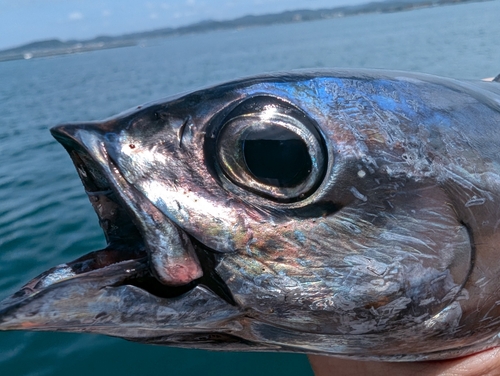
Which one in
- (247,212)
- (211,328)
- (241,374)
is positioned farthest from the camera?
(241,374)

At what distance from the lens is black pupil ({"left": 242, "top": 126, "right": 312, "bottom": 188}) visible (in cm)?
137

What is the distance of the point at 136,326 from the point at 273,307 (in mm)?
443

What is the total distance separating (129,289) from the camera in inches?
55.9

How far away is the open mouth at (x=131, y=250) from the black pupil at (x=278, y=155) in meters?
0.30

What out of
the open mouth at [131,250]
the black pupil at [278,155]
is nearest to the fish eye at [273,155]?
the black pupil at [278,155]

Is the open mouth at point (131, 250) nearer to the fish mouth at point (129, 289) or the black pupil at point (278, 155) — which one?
the fish mouth at point (129, 289)

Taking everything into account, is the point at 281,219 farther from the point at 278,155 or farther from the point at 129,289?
the point at 129,289

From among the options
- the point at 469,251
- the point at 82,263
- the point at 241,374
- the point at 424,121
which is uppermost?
the point at 424,121

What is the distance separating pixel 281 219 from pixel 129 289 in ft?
1.71

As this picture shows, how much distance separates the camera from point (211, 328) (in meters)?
1.50

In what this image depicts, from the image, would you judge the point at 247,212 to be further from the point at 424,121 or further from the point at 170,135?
the point at 424,121

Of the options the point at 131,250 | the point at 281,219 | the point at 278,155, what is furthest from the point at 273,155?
the point at 131,250

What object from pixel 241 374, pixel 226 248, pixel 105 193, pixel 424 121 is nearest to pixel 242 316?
pixel 226 248

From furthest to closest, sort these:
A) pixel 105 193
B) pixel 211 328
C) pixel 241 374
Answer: pixel 241 374 < pixel 105 193 < pixel 211 328
